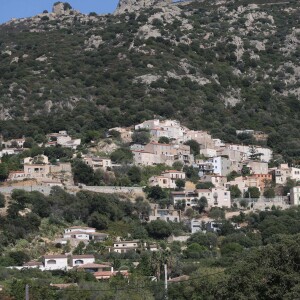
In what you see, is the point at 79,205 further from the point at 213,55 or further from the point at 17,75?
the point at 213,55

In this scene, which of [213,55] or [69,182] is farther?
[213,55]

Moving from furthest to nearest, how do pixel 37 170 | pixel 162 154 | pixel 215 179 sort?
pixel 162 154 < pixel 215 179 < pixel 37 170

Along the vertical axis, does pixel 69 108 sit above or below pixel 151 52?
below

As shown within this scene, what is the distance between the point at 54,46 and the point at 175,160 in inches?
1753

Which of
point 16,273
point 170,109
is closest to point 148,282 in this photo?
point 16,273

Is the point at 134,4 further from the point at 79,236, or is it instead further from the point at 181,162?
the point at 79,236

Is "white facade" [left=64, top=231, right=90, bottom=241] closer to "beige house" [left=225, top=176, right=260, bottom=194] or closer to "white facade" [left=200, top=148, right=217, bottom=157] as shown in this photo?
"beige house" [left=225, top=176, right=260, bottom=194]

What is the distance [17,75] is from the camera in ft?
411

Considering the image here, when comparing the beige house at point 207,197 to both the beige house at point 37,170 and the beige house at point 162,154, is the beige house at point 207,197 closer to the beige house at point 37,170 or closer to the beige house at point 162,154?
the beige house at point 162,154

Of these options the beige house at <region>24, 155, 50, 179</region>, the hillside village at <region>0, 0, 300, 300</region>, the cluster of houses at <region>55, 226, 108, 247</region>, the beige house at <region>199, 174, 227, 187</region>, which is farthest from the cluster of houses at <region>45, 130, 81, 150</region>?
the cluster of houses at <region>55, 226, 108, 247</region>

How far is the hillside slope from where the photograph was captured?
373 feet

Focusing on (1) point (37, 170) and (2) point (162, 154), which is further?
(2) point (162, 154)

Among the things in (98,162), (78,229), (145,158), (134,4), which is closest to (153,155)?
(145,158)

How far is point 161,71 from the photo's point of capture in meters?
A: 124
